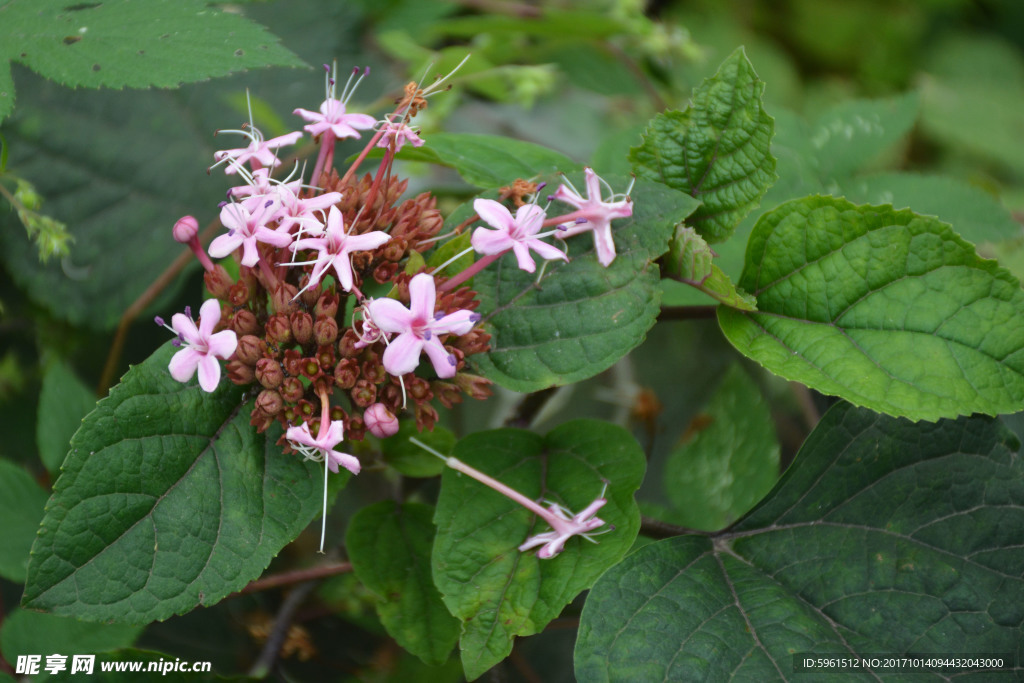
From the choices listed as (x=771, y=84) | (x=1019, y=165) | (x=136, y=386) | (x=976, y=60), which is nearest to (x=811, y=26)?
(x=771, y=84)

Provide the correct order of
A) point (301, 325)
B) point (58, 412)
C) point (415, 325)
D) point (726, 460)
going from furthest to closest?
point (726, 460) → point (58, 412) → point (301, 325) → point (415, 325)

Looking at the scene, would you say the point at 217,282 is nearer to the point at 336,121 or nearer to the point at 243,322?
the point at 243,322

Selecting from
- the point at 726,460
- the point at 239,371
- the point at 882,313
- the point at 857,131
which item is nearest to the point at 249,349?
the point at 239,371

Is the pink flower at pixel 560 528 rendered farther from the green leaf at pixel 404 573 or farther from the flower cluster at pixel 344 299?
the green leaf at pixel 404 573

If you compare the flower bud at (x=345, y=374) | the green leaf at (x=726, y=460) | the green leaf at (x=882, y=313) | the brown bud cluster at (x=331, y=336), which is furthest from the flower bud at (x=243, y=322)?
A: the green leaf at (x=726, y=460)

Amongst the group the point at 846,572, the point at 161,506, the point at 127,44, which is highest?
the point at 127,44

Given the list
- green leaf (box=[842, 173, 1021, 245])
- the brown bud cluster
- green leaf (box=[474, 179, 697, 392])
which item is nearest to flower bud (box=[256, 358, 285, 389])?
the brown bud cluster
